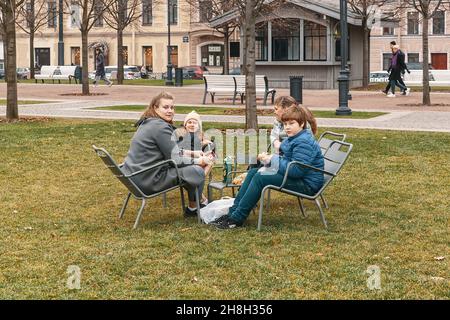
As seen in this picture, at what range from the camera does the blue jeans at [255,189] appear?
26.3 feet

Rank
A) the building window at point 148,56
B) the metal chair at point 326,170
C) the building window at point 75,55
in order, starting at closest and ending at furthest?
the metal chair at point 326,170 → the building window at point 148,56 → the building window at point 75,55

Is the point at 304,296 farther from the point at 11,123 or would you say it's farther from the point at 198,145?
the point at 11,123

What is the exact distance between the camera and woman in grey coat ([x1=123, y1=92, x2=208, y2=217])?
27.2 ft

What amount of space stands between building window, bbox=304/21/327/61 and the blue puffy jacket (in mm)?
28852

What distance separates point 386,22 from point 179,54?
31468mm

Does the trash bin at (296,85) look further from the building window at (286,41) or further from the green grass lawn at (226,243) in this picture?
the building window at (286,41)

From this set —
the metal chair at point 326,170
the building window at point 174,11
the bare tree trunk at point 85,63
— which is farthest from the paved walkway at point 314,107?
the building window at point 174,11

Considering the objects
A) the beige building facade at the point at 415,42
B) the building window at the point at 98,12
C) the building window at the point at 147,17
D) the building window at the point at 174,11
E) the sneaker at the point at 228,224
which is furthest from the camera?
the building window at the point at 174,11

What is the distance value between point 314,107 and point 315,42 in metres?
13.0

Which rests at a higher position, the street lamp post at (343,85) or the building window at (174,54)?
the building window at (174,54)

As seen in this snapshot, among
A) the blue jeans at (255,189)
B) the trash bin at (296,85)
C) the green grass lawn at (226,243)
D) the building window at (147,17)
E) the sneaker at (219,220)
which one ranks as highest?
the building window at (147,17)

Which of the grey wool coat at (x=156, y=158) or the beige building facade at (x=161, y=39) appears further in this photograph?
the beige building facade at (x=161, y=39)

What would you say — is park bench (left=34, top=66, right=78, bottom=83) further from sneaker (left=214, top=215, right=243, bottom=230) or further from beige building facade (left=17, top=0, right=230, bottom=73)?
sneaker (left=214, top=215, right=243, bottom=230)
